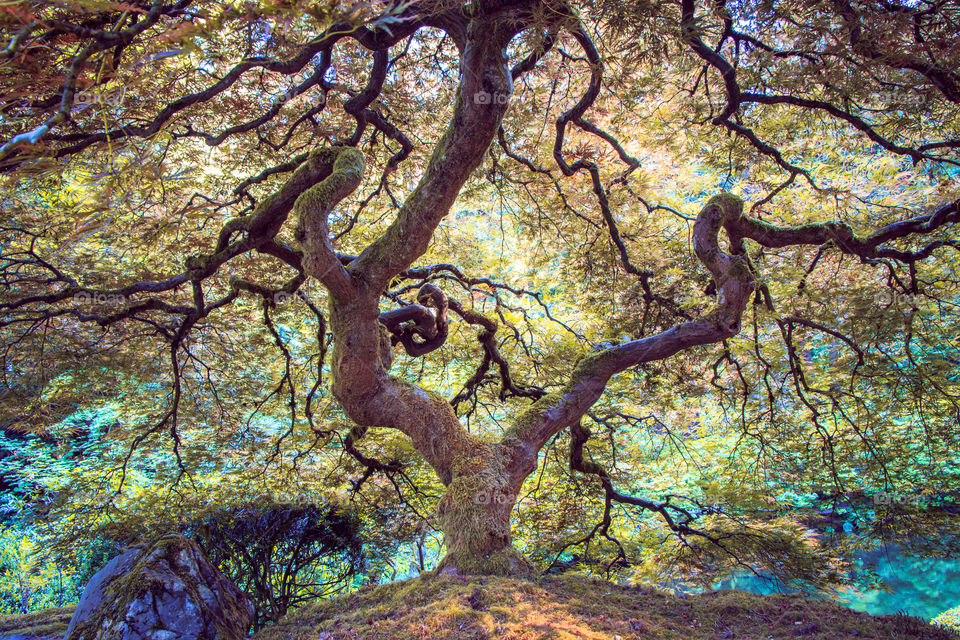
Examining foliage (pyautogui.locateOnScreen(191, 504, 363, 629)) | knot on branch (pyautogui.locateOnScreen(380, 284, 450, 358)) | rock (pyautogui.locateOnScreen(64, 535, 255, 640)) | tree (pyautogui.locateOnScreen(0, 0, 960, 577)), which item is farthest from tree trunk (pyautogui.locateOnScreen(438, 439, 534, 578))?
foliage (pyautogui.locateOnScreen(191, 504, 363, 629))

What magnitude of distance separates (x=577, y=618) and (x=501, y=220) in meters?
2.94

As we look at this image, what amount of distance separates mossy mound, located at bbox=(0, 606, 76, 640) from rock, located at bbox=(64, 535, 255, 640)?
1097 mm

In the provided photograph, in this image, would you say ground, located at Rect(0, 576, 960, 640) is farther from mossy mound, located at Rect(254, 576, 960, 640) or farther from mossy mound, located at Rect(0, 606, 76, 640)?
mossy mound, located at Rect(0, 606, 76, 640)

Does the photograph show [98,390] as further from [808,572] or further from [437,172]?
[808,572]

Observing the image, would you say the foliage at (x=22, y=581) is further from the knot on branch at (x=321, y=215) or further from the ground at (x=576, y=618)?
the knot on branch at (x=321, y=215)

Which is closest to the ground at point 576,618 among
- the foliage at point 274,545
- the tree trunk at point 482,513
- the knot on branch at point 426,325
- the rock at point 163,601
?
the tree trunk at point 482,513

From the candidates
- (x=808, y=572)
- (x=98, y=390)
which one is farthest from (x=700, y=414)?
(x=98, y=390)

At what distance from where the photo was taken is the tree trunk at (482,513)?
2.53 meters

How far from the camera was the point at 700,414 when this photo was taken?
7305 mm

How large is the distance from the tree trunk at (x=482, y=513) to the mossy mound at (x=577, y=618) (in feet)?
0.53

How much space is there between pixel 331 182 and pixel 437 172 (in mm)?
540

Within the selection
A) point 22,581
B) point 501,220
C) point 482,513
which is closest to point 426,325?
point 501,220

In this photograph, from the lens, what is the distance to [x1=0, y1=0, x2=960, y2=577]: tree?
2117 mm

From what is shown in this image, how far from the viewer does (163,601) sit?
8.34ft
